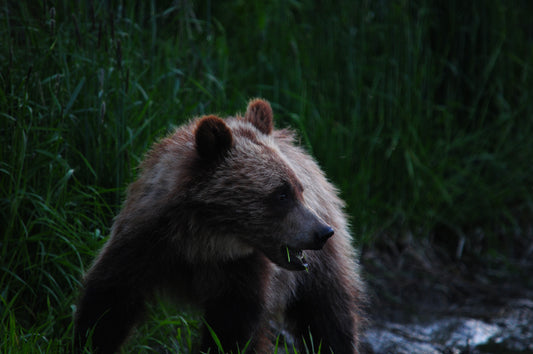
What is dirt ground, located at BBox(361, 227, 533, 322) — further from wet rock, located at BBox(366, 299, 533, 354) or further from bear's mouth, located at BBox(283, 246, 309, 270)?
bear's mouth, located at BBox(283, 246, 309, 270)

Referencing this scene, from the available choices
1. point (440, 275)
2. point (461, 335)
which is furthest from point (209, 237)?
point (440, 275)

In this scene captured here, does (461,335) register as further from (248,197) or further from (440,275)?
(248,197)

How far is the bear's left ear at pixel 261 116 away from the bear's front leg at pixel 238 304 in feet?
2.46

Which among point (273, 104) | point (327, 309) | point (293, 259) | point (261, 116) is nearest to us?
point (293, 259)

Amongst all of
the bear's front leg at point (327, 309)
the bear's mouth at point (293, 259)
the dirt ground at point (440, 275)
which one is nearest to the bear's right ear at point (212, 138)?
the bear's mouth at point (293, 259)

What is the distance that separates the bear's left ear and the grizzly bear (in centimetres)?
9

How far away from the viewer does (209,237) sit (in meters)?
3.60

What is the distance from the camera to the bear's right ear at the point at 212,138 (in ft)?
11.6

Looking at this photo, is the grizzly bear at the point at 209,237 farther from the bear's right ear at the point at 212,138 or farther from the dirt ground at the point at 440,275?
the dirt ground at the point at 440,275

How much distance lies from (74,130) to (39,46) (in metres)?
0.62

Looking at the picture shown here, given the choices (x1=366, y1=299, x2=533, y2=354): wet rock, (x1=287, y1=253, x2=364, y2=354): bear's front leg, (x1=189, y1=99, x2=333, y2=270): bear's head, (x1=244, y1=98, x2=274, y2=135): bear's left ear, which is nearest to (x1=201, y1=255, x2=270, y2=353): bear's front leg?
(x1=189, y1=99, x2=333, y2=270): bear's head

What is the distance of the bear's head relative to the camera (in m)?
3.52

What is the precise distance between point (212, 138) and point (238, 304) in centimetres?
88

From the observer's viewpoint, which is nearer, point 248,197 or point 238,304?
point 248,197
